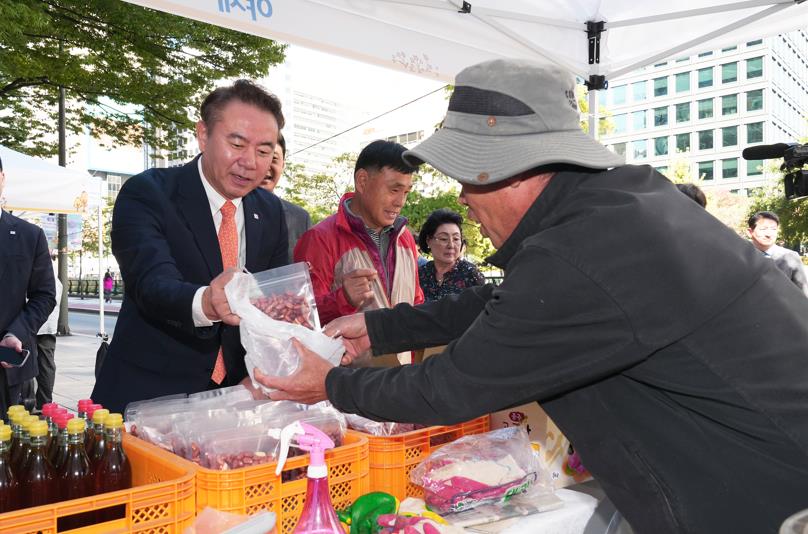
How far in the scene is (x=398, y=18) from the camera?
3.55 metres

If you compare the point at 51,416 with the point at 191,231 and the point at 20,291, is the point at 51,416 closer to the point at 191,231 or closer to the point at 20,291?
the point at 191,231

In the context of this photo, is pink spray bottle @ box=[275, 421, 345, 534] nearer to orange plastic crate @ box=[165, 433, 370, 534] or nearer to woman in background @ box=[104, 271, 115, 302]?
orange plastic crate @ box=[165, 433, 370, 534]

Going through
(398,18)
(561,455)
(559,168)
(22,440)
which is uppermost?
(398,18)

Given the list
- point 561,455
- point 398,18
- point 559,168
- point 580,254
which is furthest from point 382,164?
point 580,254

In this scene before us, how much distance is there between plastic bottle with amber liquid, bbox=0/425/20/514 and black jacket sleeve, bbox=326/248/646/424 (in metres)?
0.76

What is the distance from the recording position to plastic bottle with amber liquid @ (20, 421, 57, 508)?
146 cm

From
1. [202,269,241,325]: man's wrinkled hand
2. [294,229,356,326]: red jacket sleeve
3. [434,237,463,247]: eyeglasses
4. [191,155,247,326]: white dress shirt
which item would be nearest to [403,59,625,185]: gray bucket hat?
[202,269,241,325]: man's wrinkled hand

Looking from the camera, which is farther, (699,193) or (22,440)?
(699,193)

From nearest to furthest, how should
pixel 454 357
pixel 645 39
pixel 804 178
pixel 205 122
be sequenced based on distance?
pixel 454 357 < pixel 205 122 < pixel 804 178 < pixel 645 39

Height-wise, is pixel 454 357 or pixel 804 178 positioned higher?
pixel 804 178

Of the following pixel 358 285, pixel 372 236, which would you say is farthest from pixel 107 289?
pixel 358 285

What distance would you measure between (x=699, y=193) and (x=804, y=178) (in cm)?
66

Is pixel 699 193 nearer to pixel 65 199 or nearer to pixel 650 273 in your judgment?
pixel 650 273

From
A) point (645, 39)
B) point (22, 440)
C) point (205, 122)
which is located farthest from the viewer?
point (645, 39)
